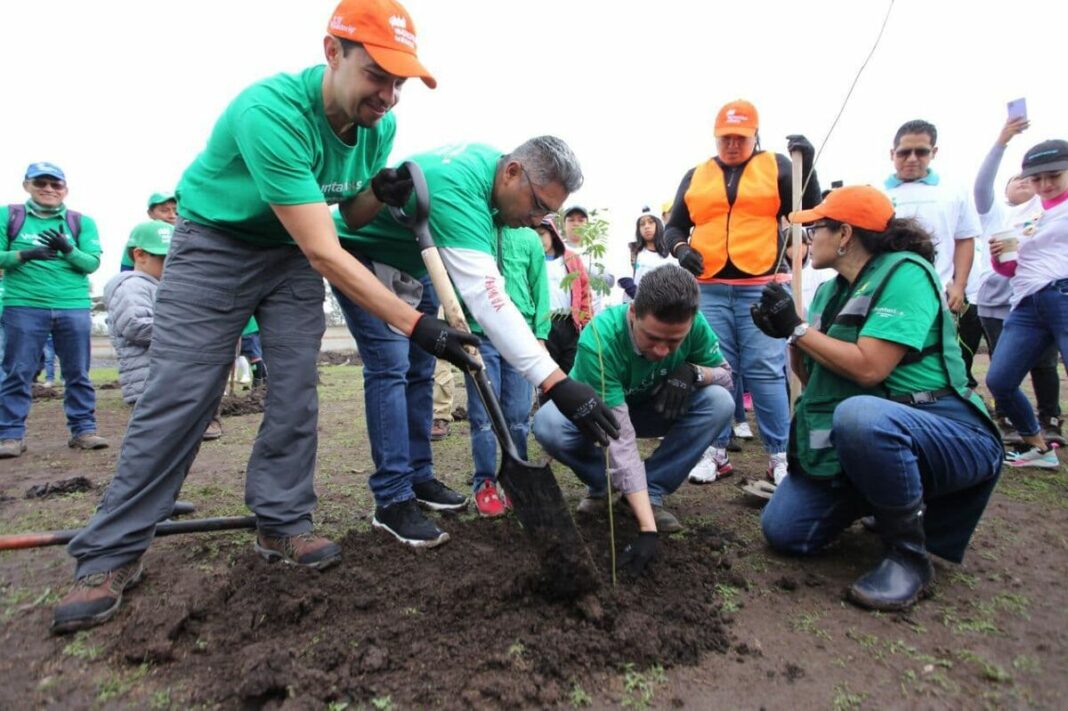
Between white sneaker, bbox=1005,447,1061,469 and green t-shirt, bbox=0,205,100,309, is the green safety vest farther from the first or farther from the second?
green t-shirt, bbox=0,205,100,309

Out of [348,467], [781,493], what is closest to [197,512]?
[348,467]

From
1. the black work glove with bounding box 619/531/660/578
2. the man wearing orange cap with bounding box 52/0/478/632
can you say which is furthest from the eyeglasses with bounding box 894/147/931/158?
the man wearing orange cap with bounding box 52/0/478/632

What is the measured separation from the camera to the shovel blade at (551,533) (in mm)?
2086

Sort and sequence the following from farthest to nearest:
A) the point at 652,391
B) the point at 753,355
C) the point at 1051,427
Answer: the point at 1051,427 < the point at 753,355 < the point at 652,391

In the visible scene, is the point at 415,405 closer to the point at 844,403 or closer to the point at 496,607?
the point at 496,607

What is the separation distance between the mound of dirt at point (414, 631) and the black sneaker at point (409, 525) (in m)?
0.14

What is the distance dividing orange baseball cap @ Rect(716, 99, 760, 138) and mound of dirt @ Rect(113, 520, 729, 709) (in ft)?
8.42

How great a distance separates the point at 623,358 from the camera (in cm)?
290

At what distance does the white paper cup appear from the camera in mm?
4039

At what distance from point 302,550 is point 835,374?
2212mm

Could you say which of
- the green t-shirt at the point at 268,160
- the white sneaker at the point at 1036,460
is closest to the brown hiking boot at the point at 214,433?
the green t-shirt at the point at 268,160

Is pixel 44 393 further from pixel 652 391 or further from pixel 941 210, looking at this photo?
pixel 941 210

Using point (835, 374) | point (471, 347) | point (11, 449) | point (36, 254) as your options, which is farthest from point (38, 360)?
point (835, 374)

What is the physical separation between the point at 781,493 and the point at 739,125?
227cm
